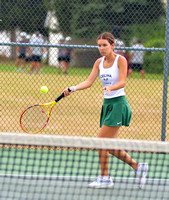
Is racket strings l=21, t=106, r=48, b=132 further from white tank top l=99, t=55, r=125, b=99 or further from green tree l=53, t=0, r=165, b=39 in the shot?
green tree l=53, t=0, r=165, b=39

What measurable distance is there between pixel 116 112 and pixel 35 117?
1.24 meters

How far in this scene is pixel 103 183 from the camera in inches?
157

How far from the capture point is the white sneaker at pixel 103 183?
3978 mm

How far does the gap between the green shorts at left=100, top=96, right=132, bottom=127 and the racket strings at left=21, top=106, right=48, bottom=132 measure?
978mm

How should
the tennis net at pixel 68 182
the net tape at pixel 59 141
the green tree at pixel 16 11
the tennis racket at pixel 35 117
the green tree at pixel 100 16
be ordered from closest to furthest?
1. the net tape at pixel 59 141
2. the tennis net at pixel 68 182
3. the tennis racket at pixel 35 117
4. the green tree at pixel 16 11
5. the green tree at pixel 100 16

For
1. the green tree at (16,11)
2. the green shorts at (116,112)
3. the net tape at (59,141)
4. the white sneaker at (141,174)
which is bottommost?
the white sneaker at (141,174)

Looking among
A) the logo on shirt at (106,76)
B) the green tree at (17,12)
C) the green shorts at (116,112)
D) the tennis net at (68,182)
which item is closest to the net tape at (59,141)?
the tennis net at (68,182)

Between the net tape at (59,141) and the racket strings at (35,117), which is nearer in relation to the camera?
the net tape at (59,141)

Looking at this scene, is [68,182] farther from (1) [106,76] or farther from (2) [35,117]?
(1) [106,76]

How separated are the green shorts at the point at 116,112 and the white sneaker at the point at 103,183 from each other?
0.53 m

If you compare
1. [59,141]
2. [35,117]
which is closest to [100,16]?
[35,117]

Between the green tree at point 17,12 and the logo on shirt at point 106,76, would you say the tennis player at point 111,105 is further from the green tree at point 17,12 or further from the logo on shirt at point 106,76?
the green tree at point 17,12

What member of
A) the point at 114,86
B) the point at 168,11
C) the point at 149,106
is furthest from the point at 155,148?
the point at 149,106

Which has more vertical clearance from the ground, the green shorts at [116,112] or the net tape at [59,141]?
the green shorts at [116,112]
